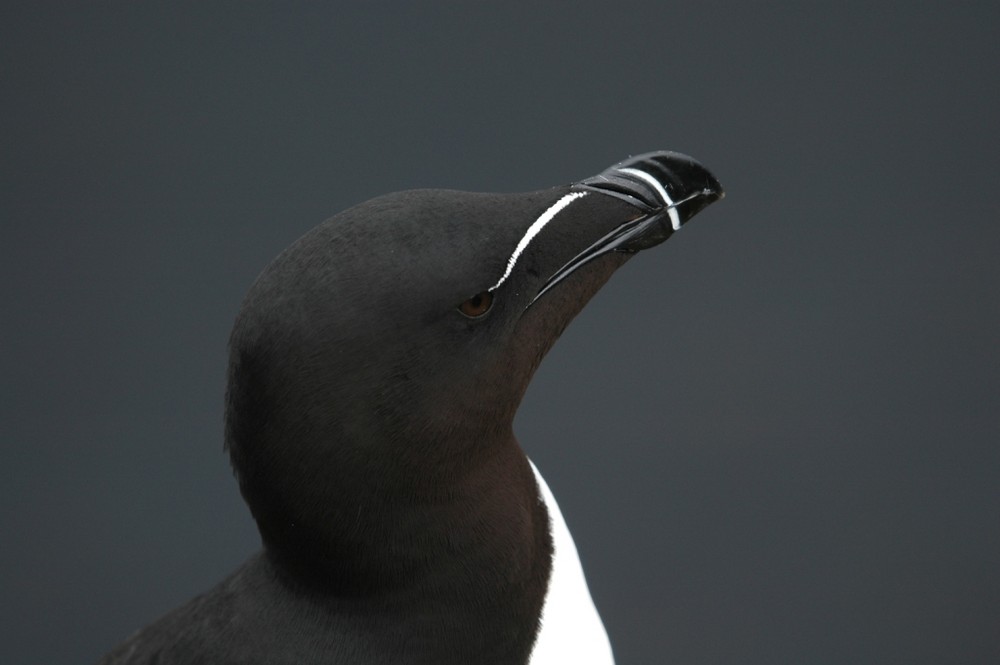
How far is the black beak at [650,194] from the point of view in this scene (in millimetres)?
1939

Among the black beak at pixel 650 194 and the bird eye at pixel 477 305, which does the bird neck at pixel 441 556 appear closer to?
the bird eye at pixel 477 305

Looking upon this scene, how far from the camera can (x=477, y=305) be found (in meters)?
1.75

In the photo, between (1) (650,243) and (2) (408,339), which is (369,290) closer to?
(2) (408,339)

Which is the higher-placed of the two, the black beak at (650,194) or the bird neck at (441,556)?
the black beak at (650,194)

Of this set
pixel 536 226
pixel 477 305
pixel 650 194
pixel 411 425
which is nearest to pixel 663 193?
pixel 650 194

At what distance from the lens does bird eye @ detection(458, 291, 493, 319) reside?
1719 millimetres

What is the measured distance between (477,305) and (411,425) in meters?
0.20

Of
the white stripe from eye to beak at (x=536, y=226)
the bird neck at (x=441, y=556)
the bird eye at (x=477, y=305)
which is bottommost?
the bird neck at (x=441, y=556)

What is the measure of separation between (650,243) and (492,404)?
40 cm

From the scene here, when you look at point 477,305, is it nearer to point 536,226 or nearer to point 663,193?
point 536,226

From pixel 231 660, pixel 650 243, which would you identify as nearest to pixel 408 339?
pixel 650 243

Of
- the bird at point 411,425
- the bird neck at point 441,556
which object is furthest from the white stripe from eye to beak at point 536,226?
the bird neck at point 441,556

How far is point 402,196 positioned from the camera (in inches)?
67.6

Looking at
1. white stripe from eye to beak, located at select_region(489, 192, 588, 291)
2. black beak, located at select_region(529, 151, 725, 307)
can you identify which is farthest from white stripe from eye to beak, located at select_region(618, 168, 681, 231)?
white stripe from eye to beak, located at select_region(489, 192, 588, 291)
